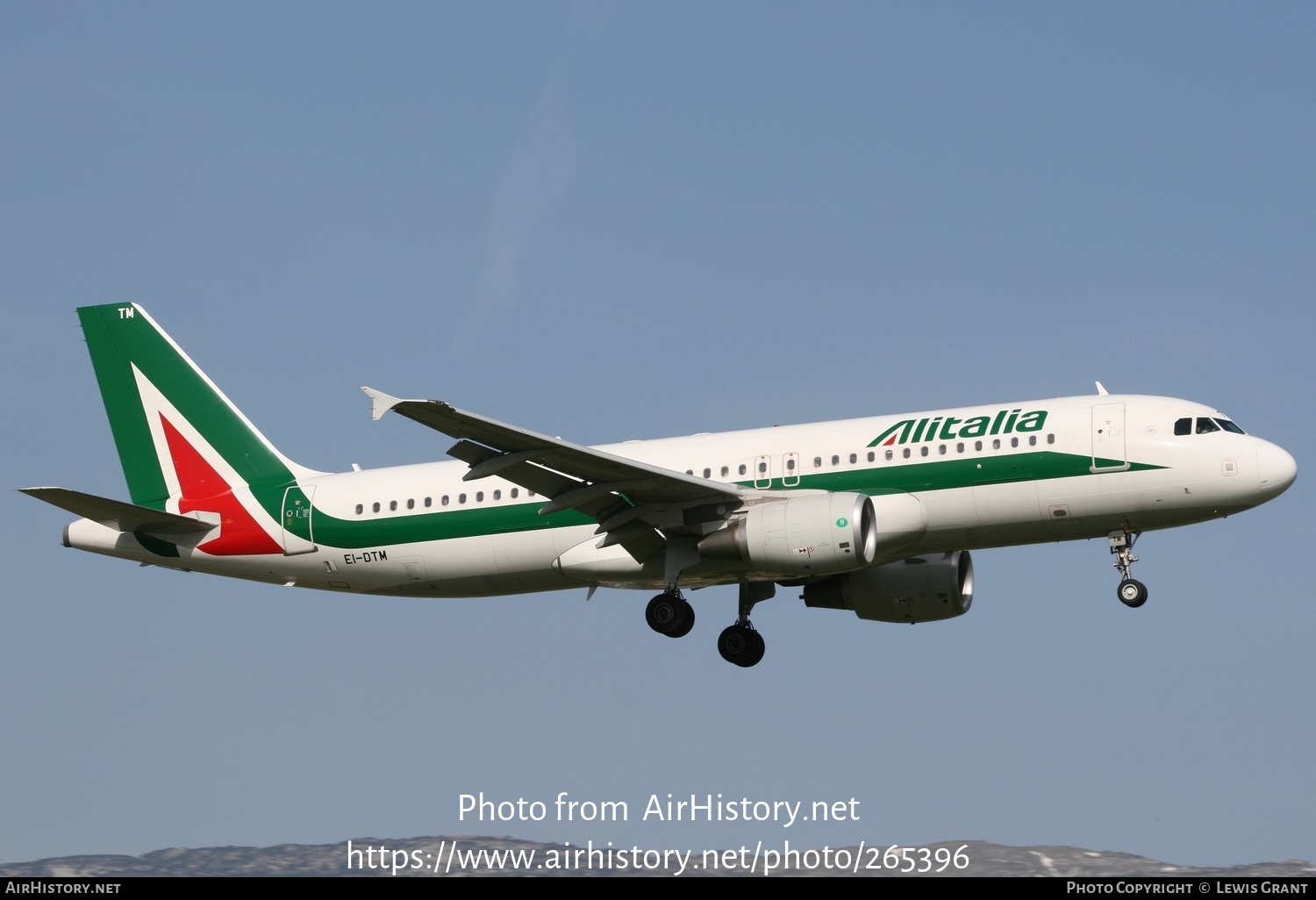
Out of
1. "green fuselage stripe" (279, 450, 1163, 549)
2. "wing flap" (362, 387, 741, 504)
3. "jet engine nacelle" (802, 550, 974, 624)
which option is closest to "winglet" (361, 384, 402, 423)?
"wing flap" (362, 387, 741, 504)

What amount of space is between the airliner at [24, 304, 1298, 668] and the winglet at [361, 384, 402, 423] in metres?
0.04

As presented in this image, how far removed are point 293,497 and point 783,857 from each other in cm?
1432

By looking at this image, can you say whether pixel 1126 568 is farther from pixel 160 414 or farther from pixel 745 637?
pixel 160 414

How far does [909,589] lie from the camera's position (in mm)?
38125

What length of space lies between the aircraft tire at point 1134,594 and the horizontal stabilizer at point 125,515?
68.8 feet

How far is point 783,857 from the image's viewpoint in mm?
34156

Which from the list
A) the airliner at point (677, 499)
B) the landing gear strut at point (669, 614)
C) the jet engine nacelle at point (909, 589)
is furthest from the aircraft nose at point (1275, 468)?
the landing gear strut at point (669, 614)

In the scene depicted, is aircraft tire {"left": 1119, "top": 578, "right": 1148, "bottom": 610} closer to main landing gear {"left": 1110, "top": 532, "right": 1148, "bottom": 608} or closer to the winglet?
main landing gear {"left": 1110, "top": 532, "right": 1148, "bottom": 608}

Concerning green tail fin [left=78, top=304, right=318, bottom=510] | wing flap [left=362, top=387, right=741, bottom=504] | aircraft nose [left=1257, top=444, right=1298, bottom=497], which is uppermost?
green tail fin [left=78, top=304, right=318, bottom=510]

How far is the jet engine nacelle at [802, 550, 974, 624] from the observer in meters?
38.1

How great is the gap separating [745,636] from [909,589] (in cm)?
405
